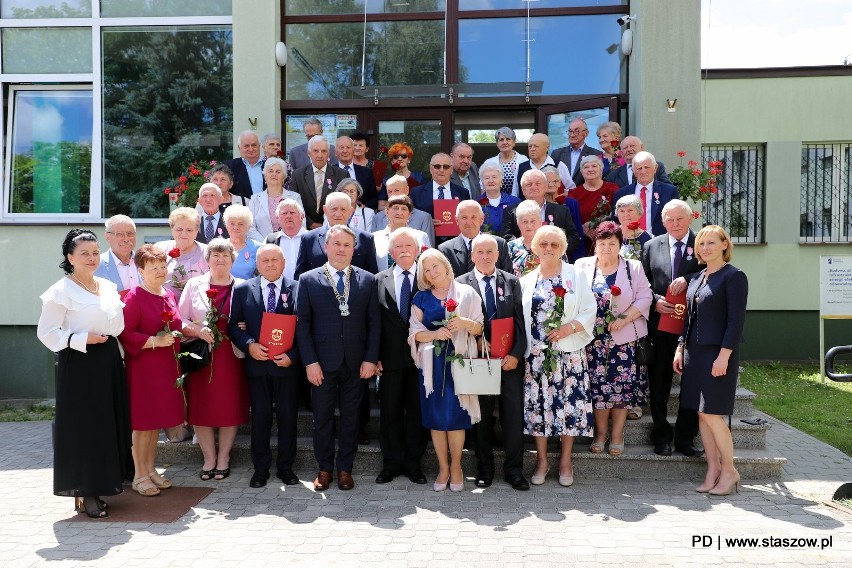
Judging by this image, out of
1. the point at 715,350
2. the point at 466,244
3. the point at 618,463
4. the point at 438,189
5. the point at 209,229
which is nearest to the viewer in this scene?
the point at 715,350

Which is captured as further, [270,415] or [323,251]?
[323,251]

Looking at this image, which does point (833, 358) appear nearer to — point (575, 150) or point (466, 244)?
point (466, 244)

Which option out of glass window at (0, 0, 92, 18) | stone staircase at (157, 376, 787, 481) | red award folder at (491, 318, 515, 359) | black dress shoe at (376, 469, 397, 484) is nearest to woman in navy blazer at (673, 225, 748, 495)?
stone staircase at (157, 376, 787, 481)

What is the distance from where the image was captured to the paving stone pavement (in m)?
4.40

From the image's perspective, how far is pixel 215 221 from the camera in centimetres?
718

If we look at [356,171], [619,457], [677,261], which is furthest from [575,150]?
[619,457]

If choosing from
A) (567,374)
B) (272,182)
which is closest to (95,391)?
(272,182)

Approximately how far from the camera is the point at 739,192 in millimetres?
12984

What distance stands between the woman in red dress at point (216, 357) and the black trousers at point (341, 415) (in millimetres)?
724

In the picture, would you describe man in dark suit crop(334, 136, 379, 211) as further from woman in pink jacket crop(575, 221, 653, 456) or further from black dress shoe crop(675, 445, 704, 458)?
black dress shoe crop(675, 445, 704, 458)

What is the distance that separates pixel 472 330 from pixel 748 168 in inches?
379

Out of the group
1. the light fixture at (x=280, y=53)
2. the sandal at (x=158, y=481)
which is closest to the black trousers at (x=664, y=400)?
the sandal at (x=158, y=481)

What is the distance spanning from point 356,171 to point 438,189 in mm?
1262

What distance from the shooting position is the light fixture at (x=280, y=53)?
389 inches
